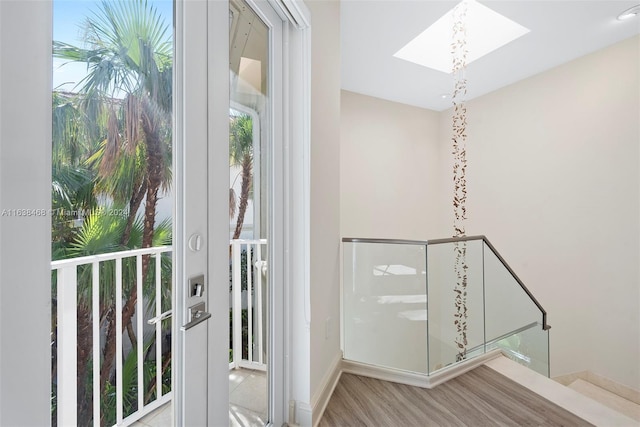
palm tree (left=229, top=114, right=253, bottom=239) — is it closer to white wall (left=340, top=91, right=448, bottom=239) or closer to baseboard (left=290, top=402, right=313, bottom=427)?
baseboard (left=290, top=402, right=313, bottom=427)

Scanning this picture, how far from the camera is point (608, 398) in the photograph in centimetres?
294

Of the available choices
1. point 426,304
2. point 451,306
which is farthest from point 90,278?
point 451,306

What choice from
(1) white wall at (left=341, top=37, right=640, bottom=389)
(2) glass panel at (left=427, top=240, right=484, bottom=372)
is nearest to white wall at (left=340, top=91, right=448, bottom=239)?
(1) white wall at (left=341, top=37, right=640, bottom=389)

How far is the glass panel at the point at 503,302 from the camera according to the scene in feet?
8.77

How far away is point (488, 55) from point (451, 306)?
2824 millimetres

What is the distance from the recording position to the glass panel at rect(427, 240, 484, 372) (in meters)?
2.39

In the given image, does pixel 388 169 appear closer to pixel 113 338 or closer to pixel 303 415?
pixel 303 415

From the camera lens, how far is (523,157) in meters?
3.77

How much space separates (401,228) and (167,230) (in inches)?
159

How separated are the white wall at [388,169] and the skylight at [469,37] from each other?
1.07 metres

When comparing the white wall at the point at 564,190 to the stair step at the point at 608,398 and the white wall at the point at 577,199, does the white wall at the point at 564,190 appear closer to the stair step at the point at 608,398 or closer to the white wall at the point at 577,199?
the white wall at the point at 577,199

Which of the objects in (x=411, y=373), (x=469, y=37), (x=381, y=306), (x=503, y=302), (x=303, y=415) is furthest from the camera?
(x=469, y=37)

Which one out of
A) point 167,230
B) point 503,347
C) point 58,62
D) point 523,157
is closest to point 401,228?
point 523,157
